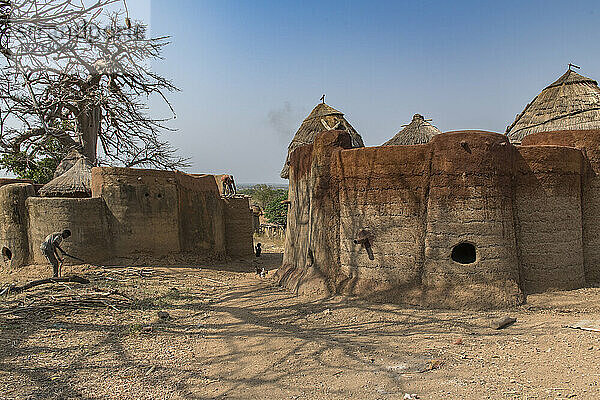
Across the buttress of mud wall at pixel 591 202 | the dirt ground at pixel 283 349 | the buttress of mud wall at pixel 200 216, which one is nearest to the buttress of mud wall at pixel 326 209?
the dirt ground at pixel 283 349

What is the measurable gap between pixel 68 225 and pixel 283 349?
292 inches

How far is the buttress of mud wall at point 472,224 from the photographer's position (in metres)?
6.93

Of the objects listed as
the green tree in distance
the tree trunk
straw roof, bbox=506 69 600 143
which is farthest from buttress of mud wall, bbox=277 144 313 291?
the green tree in distance

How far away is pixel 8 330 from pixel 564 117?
1584cm

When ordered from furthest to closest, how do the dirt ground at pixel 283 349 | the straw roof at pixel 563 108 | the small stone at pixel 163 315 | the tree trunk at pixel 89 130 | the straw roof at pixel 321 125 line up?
the straw roof at pixel 321 125, the tree trunk at pixel 89 130, the straw roof at pixel 563 108, the small stone at pixel 163 315, the dirt ground at pixel 283 349

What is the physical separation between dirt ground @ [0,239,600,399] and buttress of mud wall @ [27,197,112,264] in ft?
7.69

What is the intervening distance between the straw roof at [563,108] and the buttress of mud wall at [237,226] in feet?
32.7

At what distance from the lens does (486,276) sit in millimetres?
6945

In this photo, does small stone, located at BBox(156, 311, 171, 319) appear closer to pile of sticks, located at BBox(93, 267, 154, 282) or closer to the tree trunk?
pile of sticks, located at BBox(93, 267, 154, 282)

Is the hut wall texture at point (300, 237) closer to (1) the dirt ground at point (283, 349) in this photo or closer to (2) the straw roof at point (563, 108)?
(1) the dirt ground at point (283, 349)

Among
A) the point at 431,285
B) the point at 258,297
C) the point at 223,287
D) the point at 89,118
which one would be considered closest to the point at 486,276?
the point at 431,285

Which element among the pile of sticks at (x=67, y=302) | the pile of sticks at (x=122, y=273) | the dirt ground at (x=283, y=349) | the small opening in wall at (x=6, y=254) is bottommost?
the dirt ground at (x=283, y=349)

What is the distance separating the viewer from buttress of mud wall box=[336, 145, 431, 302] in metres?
7.31

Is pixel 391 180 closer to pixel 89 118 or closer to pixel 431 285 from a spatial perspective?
pixel 431 285
